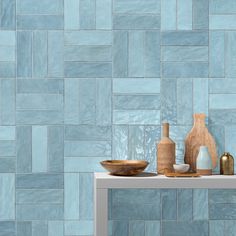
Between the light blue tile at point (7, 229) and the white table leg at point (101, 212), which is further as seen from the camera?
the light blue tile at point (7, 229)

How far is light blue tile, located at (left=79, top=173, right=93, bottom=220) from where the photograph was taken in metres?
2.31

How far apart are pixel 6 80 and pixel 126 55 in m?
0.55

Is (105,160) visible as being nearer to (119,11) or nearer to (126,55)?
(126,55)

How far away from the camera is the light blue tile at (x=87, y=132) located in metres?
2.31

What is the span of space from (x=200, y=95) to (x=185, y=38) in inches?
10.4

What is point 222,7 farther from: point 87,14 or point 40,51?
point 40,51

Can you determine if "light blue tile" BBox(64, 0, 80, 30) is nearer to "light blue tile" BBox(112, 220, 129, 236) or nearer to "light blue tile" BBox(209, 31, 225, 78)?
"light blue tile" BBox(209, 31, 225, 78)

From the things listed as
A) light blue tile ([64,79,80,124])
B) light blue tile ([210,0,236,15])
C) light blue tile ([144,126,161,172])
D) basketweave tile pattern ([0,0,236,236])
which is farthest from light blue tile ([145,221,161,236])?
light blue tile ([210,0,236,15])

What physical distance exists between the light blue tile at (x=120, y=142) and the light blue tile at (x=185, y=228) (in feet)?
1.19

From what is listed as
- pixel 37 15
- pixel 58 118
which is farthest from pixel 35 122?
pixel 37 15

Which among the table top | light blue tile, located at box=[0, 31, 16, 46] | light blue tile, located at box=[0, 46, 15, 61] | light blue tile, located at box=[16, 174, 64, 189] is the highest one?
light blue tile, located at box=[0, 31, 16, 46]

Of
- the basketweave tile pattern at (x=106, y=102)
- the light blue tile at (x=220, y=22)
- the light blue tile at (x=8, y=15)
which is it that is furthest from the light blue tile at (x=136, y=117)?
the light blue tile at (x=8, y=15)

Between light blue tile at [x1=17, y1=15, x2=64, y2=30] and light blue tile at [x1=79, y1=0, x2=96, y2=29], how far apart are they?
0.09 m

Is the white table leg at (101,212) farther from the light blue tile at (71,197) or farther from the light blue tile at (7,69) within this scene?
the light blue tile at (7,69)
